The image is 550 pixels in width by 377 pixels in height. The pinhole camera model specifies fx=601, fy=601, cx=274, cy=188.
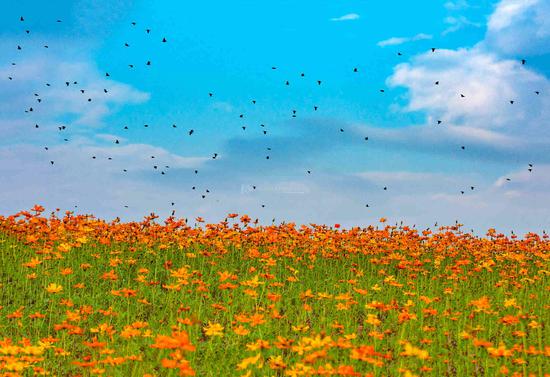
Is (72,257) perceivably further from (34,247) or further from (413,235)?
(413,235)

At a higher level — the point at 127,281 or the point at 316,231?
the point at 316,231

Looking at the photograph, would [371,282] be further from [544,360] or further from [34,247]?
[34,247]

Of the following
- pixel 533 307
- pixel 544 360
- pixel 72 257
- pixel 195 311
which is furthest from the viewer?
pixel 72 257

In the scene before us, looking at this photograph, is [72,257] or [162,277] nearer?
[162,277]

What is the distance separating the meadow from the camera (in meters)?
7.23

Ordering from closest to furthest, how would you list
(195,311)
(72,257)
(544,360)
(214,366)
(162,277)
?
(214,366), (544,360), (195,311), (162,277), (72,257)

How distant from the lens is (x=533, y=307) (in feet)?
37.4

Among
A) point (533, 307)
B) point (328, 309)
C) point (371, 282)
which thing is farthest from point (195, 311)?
point (533, 307)

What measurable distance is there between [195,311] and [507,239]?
1011 centimetres

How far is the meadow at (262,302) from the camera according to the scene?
7.23 m

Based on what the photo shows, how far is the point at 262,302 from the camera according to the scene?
36.2 feet

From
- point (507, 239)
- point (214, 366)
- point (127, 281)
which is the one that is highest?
point (507, 239)

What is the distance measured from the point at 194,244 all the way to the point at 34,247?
3.68m

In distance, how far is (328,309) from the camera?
1058 centimetres
